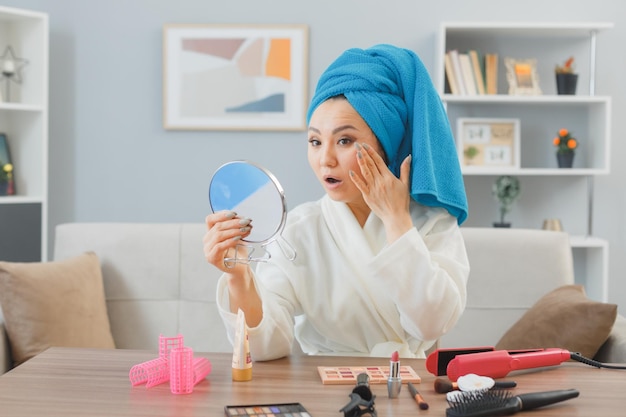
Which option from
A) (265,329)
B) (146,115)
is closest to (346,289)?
(265,329)

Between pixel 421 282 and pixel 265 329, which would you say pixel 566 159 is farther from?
pixel 265 329

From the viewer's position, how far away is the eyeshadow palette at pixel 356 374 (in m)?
1.27

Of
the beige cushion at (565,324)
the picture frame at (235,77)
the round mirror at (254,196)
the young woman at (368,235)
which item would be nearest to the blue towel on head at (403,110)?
the young woman at (368,235)

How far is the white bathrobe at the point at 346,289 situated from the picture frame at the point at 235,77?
240cm

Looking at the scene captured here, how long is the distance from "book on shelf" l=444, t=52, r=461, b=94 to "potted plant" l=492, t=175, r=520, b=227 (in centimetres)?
49

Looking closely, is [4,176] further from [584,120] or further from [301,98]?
[584,120]

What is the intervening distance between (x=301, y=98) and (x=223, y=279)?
271cm

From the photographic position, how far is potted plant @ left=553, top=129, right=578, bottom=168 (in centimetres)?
386

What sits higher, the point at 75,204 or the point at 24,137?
the point at 24,137

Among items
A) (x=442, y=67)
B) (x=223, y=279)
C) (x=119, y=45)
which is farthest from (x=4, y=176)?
(x=223, y=279)

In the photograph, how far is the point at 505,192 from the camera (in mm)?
3891

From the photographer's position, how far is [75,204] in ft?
13.8

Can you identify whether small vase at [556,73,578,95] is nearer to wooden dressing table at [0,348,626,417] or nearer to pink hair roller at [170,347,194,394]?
wooden dressing table at [0,348,626,417]

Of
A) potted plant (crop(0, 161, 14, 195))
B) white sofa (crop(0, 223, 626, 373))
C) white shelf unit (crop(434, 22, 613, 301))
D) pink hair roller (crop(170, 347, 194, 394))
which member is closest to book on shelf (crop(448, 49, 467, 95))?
white shelf unit (crop(434, 22, 613, 301))
